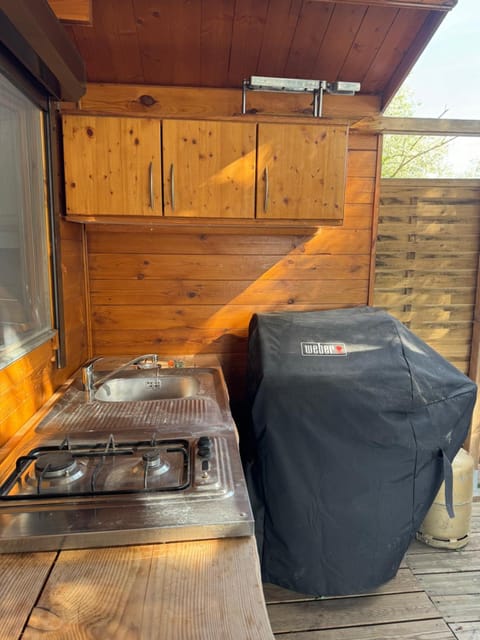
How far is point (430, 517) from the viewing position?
2.18 metres

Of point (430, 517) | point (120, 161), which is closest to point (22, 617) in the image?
point (120, 161)

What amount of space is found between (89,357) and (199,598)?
Answer: 1.71 metres

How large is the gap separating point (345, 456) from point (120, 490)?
3.52 feet

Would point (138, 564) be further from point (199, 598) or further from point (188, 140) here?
point (188, 140)

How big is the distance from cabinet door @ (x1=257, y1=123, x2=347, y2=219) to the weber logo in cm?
59

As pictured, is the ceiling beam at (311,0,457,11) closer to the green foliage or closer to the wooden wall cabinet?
the wooden wall cabinet

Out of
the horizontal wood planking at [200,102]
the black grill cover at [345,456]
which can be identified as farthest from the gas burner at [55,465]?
the horizontal wood planking at [200,102]

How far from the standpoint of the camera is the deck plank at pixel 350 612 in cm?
175

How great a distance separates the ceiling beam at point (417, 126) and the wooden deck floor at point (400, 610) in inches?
88.4

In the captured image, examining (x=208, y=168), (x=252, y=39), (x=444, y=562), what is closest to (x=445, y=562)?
(x=444, y=562)

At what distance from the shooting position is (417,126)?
2.19 metres

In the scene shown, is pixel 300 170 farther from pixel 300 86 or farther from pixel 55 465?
pixel 55 465

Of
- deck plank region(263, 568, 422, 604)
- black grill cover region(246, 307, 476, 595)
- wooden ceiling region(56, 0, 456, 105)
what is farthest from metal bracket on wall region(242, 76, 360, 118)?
deck plank region(263, 568, 422, 604)

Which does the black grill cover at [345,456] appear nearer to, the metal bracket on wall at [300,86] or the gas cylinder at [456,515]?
the gas cylinder at [456,515]
